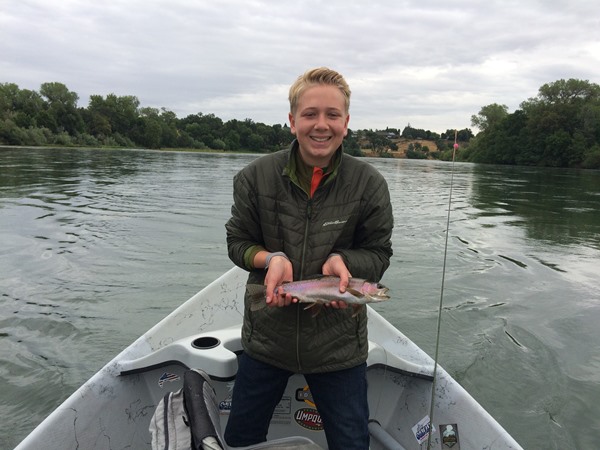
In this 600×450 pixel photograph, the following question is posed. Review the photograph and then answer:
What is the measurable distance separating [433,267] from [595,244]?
21.6 ft

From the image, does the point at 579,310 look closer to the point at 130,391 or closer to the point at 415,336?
the point at 415,336

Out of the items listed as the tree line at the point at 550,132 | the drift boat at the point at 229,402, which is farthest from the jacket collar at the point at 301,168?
the tree line at the point at 550,132

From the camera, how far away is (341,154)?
278cm

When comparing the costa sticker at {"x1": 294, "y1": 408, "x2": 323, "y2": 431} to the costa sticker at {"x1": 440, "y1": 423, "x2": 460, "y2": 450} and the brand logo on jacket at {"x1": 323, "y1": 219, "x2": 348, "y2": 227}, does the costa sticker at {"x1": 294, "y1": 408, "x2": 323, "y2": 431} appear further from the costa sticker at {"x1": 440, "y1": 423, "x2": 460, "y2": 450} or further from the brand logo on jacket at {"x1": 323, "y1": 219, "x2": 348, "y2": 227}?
the brand logo on jacket at {"x1": 323, "y1": 219, "x2": 348, "y2": 227}

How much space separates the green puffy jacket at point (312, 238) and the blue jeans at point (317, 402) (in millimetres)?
108

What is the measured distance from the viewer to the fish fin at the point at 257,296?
2598 millimetres

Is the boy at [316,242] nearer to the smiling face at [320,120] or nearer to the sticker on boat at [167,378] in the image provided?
the smiling face at [320,120]

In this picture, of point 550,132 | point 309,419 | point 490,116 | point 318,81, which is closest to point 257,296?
point 318,81

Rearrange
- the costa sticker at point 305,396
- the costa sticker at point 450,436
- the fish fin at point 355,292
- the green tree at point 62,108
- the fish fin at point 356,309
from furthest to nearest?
the green tree at point 62,108 < the costa sticker at point 305,396 < the costa sticker at point 450,436 < the fish fin at point 356,309 < the fish fin at point 355,292

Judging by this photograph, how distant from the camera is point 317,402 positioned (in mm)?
2863

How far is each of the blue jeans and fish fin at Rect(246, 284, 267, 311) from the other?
0.40 metres

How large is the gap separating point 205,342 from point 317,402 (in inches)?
45.0

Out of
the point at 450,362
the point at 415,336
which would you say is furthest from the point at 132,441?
the point at 415,336

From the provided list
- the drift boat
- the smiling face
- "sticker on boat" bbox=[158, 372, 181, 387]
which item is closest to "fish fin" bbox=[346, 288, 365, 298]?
the smiling face
